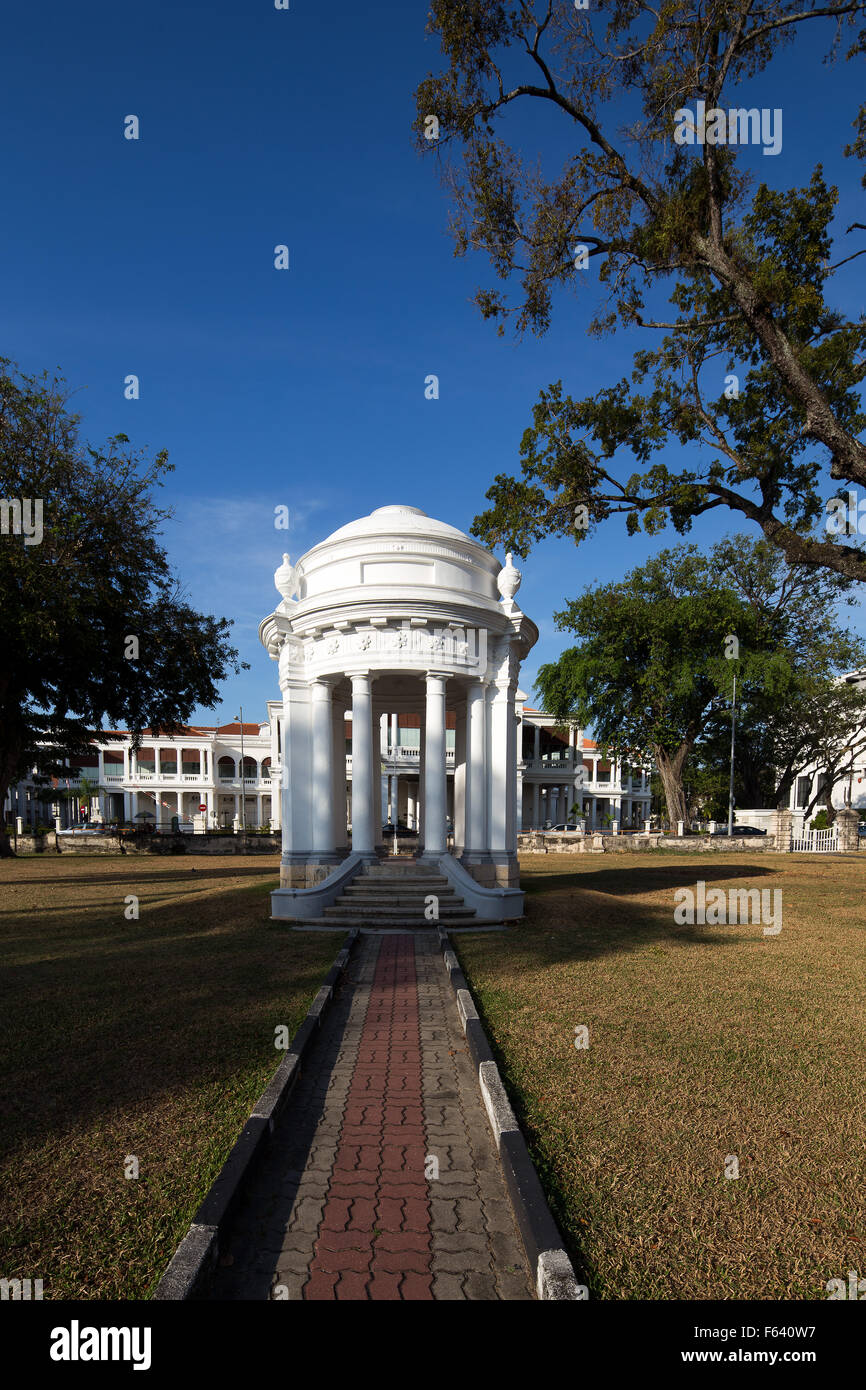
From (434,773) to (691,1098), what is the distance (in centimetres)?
917

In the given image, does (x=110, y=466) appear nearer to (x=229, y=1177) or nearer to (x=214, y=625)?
(x=214, y=625)

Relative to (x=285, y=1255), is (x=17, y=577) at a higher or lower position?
higher

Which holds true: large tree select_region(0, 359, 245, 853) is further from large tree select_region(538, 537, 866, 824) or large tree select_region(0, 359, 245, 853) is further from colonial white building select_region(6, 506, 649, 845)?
large tree select_region(538, 537, 866, 824)

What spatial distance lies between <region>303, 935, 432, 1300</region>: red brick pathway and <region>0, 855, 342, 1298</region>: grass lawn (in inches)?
28.1

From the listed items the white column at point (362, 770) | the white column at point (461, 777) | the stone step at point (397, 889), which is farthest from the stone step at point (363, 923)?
the white column at point (461, 777)

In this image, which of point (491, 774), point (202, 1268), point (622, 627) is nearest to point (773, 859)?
point (622, 627)

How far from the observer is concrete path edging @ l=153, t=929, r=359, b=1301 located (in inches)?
116

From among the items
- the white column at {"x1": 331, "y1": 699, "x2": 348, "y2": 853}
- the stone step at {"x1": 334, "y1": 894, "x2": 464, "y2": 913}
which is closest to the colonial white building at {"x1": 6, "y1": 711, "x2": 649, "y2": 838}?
the white column at {"x1": 331, "y1": 699, "x2": 348, "y2": 853}

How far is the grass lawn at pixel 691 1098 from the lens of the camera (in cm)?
328

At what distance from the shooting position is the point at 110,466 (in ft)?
72.6

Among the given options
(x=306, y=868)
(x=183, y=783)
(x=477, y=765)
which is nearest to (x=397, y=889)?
(x=306, y=868)

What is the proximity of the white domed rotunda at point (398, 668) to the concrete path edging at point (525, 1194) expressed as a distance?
7.84 metres

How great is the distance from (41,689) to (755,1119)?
24660 mm

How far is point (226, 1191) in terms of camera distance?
11.7ft
